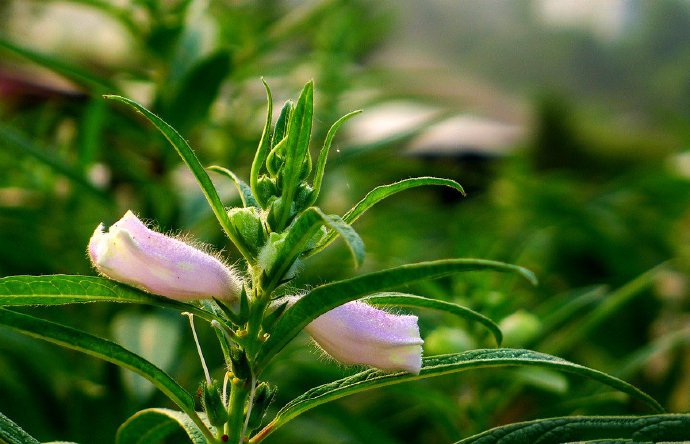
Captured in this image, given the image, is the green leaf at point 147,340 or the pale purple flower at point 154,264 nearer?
the pale purple flower at point 154,264

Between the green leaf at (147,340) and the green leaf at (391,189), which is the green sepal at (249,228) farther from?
the green leaf at (147,340)

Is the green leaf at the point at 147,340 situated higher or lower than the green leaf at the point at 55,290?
higher

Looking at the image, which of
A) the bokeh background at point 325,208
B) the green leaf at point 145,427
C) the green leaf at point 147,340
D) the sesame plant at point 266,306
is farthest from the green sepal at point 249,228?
the green leaf at point 147,340

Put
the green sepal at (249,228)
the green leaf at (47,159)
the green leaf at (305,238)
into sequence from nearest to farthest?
the green leaf at (305,238)
the green sepal at (249,228)
the green leaf at (47,159)

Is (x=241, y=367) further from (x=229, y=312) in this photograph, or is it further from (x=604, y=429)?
(x=604, y=429)

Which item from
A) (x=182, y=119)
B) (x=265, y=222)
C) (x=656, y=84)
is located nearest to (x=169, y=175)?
(x=182, y=119)

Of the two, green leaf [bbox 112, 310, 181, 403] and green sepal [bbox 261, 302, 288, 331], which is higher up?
green leaf [bbox 112, 310, 181, 403]

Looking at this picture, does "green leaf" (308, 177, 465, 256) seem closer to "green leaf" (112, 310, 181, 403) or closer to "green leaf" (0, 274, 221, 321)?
"green leaf" (0, 274, 221, 321)

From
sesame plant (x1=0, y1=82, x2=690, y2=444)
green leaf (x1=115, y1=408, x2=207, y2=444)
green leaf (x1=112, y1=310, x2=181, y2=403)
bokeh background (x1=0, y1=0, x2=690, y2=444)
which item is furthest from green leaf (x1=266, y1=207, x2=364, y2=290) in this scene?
green leaf (x1=112, y1=310, x2=181, y2=403)
